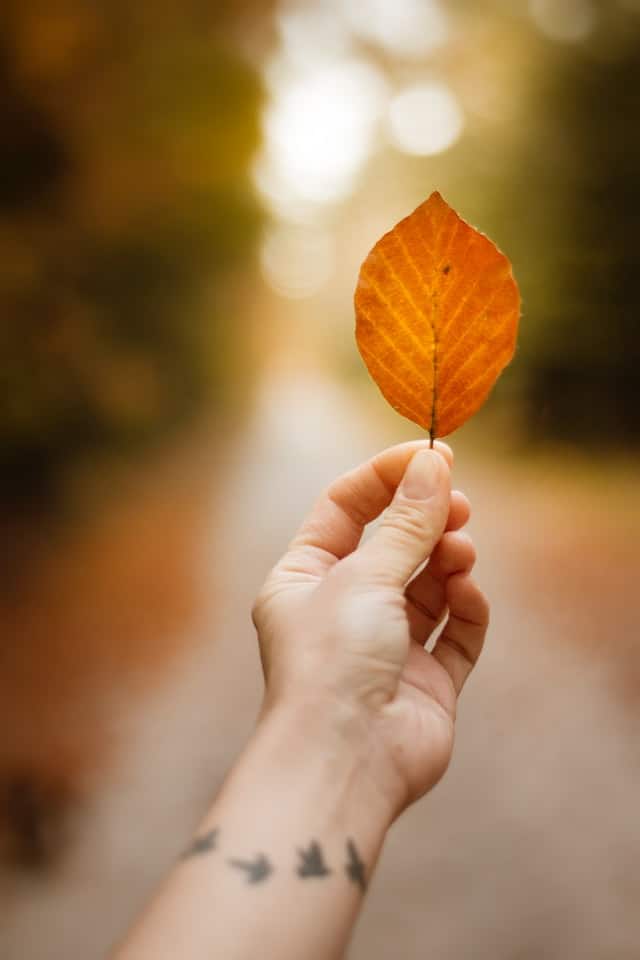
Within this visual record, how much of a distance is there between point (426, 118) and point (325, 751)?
2.95 metres

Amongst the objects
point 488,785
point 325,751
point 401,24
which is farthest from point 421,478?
point 401,24

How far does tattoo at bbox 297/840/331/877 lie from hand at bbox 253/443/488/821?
0.08 m

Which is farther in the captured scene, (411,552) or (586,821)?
(586,821)

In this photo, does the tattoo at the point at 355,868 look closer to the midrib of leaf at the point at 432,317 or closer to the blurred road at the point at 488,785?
the midrib of leaf at the point at 432,317

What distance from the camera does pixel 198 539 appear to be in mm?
2377

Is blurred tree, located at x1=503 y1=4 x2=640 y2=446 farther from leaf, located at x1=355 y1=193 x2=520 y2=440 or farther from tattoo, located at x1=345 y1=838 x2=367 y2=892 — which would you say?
tattoo, located at x1=345 y1=838 x2=367 y2=892

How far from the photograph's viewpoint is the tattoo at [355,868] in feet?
1.92

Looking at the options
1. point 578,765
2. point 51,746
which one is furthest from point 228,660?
point 578,765

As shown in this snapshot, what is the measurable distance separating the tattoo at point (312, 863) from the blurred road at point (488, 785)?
72 centimetres

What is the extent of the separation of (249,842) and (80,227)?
259 cm

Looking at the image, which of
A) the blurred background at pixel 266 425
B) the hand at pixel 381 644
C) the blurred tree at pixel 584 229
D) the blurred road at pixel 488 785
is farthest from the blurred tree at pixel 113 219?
the hand at pixel 381 644

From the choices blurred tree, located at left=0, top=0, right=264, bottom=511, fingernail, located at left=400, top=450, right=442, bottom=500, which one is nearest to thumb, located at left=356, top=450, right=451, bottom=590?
fingernail, located at left=400, top=450, right=442, bottom=500

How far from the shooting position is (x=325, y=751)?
24.3 inches

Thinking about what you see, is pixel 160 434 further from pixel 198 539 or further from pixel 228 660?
pixel 228 660
